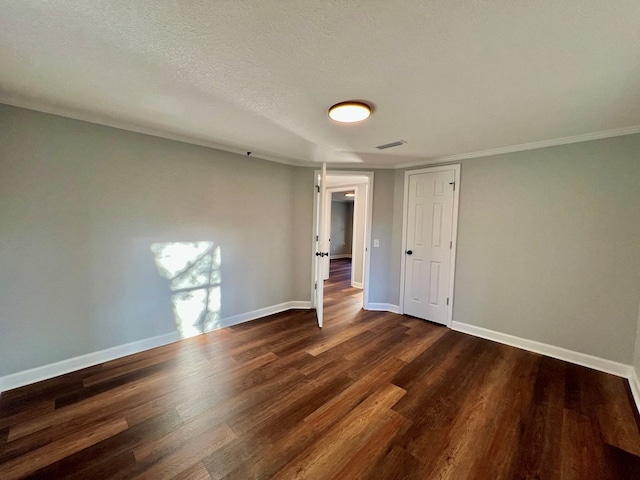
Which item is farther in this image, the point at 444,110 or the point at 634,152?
the point at 634,152

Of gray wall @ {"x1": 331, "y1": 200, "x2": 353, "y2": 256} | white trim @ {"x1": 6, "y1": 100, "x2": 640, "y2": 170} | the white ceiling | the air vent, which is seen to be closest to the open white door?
white trim @ {"x1": 6, "y1": 100, "x2": 640, "y2": 170}

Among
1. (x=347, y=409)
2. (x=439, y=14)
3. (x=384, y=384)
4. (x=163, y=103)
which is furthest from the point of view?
(x=384, y=384)

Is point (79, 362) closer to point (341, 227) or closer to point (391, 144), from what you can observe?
point (391, 144)

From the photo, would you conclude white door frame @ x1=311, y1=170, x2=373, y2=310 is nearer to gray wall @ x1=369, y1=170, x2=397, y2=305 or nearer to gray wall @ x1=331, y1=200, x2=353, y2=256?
gray wall @ x1=369, y1=170, x2=397, y2=305

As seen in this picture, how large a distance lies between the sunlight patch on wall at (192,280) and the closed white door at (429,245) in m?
2.75

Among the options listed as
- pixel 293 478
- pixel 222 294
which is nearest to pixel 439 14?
pixel 293 478

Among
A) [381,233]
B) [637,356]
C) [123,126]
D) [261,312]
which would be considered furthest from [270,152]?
[637,356]

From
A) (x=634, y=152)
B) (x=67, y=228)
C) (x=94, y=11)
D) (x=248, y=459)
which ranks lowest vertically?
(x=248, y=459)

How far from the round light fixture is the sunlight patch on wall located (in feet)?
6.97

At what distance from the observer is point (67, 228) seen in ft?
7.39

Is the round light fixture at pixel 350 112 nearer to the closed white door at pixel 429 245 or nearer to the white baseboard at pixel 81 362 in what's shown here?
the closed white door at pixel 429 245

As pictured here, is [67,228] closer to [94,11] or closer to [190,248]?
[190,248]

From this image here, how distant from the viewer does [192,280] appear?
3.02 metres

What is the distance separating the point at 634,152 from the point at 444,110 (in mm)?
1935
